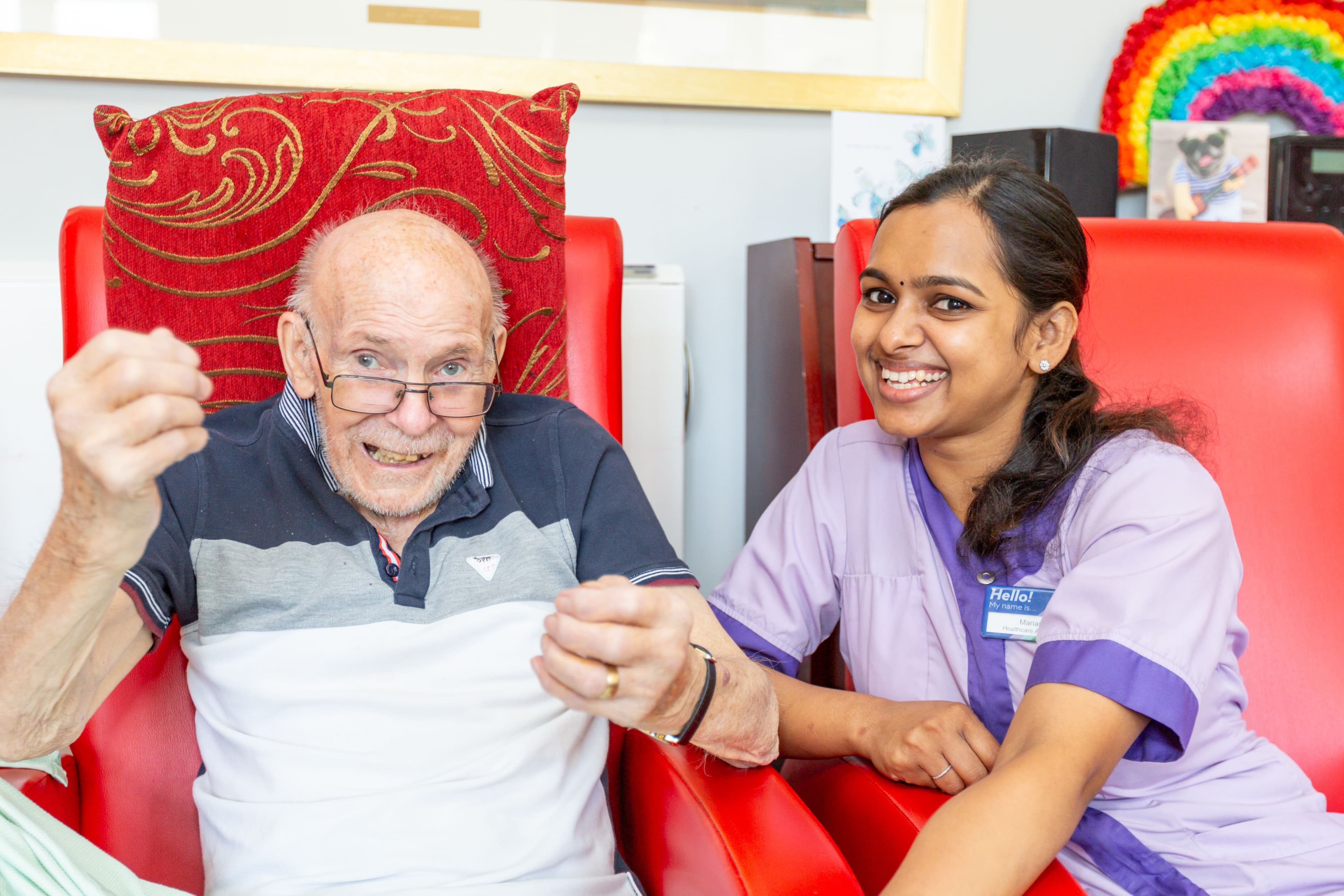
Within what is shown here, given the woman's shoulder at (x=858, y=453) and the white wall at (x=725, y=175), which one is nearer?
the woman's shoulder at (x=858, y=453)

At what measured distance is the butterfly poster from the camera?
6.44ft

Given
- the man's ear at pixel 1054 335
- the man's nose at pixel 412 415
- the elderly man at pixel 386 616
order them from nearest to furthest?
the elderly man at pixel 386 616 → the man's nose at pixel 412 415 → the man's ear at pixel 1054 335

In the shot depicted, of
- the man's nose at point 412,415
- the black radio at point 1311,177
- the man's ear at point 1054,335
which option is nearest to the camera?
the man's nose at point 412,415

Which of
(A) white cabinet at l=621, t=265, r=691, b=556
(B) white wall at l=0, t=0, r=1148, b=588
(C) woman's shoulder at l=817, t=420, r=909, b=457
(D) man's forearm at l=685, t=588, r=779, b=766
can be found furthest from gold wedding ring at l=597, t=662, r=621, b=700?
(B) white wall at l=0, t=0, r=1148, b=588

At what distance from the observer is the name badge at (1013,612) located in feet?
3.79

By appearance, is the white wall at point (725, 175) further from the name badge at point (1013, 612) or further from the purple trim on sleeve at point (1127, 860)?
the purple trim on sleeve at point (1127, 860)

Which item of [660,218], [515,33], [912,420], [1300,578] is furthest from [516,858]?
[515,33]

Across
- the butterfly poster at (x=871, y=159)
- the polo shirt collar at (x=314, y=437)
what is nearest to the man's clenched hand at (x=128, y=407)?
the polo shirt collar at (x=314, y=437)

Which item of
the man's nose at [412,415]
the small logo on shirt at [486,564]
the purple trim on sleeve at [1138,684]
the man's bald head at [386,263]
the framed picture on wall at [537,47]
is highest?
the framed picture on wall at [537,47]

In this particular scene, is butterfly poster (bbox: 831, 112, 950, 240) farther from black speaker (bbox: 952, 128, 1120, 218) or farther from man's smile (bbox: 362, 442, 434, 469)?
man's smile (bbox: 362, 442, 434, 469)

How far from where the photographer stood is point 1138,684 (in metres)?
0.97

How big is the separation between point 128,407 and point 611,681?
1.31ft

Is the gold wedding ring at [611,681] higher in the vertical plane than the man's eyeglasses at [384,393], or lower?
lower

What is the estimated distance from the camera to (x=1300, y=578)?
1.36 m
